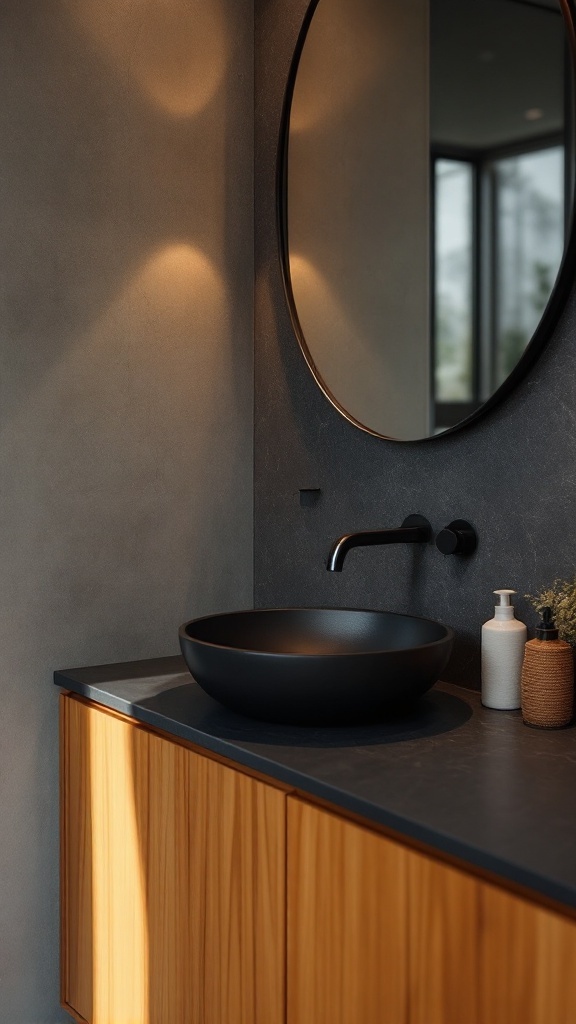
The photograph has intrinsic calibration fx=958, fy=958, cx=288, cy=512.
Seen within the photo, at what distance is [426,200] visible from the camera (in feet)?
5.34

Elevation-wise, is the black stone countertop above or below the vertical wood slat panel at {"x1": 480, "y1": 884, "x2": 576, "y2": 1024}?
above

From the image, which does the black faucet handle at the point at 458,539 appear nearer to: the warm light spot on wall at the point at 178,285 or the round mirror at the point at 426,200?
the round mirror at the point at 426,200

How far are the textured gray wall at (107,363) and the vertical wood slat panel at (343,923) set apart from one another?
0.78 meters

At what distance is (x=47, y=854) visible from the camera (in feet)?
5.89

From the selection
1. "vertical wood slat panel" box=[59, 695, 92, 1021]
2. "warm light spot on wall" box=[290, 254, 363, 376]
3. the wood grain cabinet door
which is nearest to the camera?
the wood grain cabinet door

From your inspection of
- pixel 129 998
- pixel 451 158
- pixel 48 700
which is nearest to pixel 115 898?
pixel 129 998

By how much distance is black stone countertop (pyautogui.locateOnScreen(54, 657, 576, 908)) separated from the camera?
0.93 m

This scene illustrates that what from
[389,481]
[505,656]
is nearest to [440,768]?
[505,656]

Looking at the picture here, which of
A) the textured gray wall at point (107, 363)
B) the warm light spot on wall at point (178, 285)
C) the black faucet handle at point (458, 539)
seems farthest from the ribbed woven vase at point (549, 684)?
the warm light spot on wall at point (178, 285)

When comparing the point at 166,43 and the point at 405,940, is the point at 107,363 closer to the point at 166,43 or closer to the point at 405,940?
the point at 166,43

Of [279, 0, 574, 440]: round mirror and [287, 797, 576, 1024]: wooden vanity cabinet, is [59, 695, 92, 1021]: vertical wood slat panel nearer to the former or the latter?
[287, 797, 576, 1024]: wooden vanity cabinet

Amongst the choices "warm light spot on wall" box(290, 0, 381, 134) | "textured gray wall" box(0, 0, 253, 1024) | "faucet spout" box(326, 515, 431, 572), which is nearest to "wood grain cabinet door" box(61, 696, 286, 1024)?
"textured gray wall" box(0, 0, 253, 1024)

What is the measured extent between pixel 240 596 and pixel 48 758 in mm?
524

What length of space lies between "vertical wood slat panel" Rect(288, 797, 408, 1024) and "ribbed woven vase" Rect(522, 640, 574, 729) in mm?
372
